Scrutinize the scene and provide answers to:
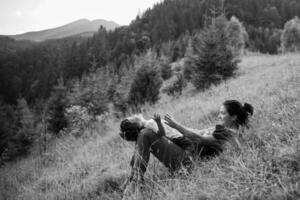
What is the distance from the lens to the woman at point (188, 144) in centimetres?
226

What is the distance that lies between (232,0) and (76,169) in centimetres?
10157

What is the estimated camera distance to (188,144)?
2.55m

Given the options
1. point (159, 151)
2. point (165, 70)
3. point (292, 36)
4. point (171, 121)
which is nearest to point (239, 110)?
point (171, 121)

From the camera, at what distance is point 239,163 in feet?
5.33

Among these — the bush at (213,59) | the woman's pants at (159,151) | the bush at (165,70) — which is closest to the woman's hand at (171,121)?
the woman's pants at (159,151)

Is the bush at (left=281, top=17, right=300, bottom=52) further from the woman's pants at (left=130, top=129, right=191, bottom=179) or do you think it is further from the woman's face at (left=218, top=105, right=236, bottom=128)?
the woman's pants at (left=130, top=129, right=191, bottom=179)

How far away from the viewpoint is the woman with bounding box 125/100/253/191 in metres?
2.26

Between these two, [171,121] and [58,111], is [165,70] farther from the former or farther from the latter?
[171,121]

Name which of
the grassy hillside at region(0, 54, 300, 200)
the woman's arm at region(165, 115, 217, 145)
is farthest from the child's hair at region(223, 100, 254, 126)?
the woman's arm at region(165, 115, 217, 145)

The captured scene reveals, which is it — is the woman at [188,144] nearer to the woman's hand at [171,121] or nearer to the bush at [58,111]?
the woman's hand at [171,121]

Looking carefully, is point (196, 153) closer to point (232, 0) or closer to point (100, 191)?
point (100, 191)

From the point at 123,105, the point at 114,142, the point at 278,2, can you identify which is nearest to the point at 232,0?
the point at 278,2

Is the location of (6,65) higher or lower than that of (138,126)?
higher

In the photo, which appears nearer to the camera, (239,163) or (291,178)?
(291,178)
